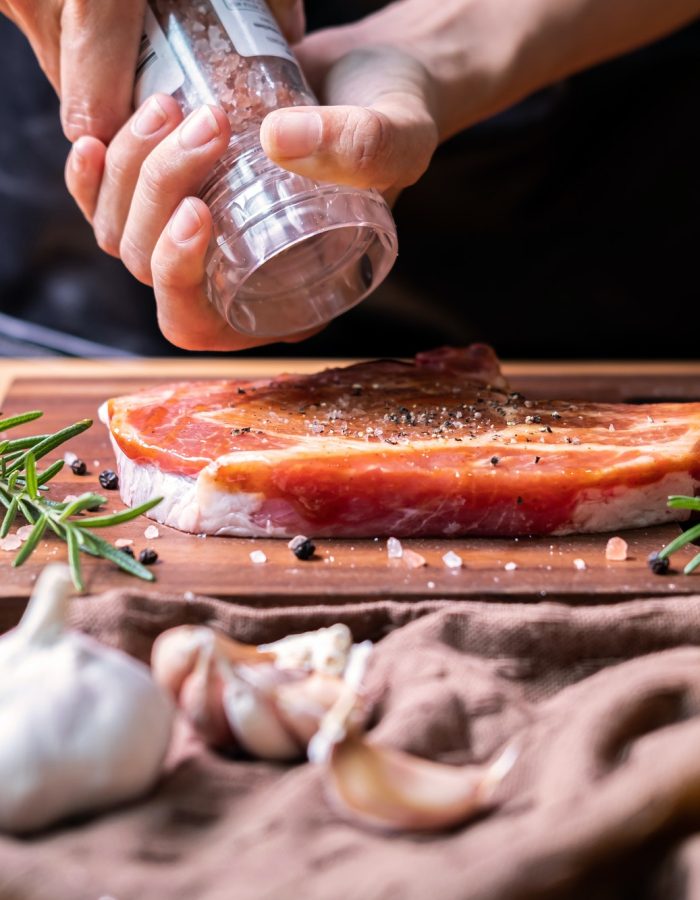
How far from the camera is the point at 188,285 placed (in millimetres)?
2297

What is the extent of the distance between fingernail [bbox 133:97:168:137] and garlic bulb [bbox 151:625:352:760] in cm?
110

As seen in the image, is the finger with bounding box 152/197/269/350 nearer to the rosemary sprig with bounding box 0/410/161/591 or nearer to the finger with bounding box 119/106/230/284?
the finger with bounding box 119/106/230/284

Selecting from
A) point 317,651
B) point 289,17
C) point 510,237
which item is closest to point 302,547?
point 317,651

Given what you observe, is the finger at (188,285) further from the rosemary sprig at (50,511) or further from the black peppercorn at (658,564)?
the black peppercorn at (658,564)

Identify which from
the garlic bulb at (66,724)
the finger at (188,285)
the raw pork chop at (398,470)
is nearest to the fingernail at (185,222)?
the finger at (188,285)

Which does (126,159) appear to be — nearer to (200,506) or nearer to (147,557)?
(200,506)

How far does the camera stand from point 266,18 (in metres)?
2.06

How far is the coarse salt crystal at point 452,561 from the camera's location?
1916mm

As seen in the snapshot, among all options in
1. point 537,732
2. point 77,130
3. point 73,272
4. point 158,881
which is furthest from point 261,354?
point 158,881

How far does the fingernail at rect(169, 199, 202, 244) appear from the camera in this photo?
2.05 meters

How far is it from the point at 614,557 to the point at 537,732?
2.03 ft

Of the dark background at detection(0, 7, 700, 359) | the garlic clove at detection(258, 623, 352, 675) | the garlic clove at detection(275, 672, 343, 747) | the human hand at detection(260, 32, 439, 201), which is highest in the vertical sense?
the human hand at detection(260, 32, 439, 201)

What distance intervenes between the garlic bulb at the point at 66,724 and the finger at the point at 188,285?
98 cm

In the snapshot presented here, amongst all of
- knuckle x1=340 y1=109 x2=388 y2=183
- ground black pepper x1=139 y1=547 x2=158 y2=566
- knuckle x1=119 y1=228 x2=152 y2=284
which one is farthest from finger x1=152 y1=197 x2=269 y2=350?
ground black pepper x1=139 y1=547 x2=158 y2=566
